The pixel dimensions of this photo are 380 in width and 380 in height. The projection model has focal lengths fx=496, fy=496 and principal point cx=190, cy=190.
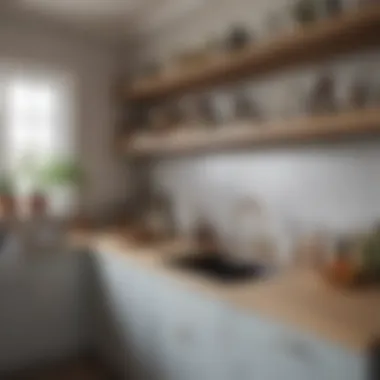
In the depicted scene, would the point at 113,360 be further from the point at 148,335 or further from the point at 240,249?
the point at 240,249

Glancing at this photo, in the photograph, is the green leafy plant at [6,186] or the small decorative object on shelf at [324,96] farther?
the green leafy plant at [6,186]

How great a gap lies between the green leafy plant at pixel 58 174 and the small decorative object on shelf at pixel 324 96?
5.75 feet

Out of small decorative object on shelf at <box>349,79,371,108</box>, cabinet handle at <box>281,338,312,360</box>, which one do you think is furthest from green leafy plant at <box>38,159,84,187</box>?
cabinet handle at <box>281,338,312,360</box>

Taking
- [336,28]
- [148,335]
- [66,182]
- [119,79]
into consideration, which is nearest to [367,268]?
[336,28]

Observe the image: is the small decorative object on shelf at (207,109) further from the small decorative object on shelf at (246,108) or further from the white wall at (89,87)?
the white wall at (89,87)

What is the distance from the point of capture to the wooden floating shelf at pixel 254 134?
2.05m

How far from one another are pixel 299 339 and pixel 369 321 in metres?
0.23

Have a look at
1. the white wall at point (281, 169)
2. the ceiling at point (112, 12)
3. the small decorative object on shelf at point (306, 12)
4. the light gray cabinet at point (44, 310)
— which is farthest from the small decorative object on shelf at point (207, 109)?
Answer: the light gray cabinet at point (44, 310)

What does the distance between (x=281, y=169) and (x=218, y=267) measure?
2.19 feet

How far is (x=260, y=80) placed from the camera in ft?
9.18

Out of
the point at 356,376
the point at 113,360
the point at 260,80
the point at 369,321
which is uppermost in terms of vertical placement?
the point at 260,80

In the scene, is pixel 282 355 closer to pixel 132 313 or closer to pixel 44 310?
pixel 132 313

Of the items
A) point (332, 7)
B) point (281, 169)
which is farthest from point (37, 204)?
point (332, 7)

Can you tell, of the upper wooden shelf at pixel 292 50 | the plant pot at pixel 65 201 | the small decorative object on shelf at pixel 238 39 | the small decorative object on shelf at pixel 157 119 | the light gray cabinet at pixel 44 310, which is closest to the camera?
the upper wooden shelf at pixel 292 50
